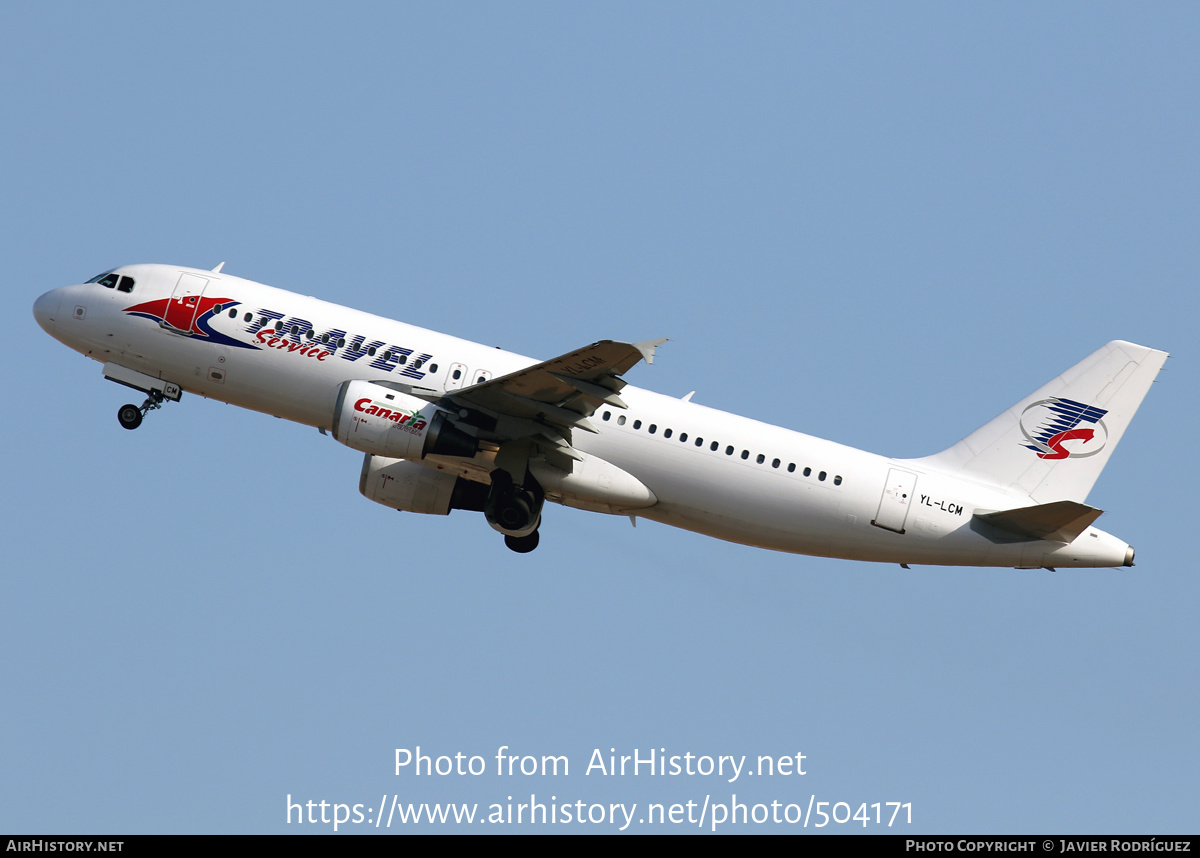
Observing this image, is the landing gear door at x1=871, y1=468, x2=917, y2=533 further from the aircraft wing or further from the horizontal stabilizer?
the aircraft wing

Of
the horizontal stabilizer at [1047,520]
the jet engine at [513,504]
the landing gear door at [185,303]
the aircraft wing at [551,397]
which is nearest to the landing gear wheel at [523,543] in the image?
the jet engine at [513,504]

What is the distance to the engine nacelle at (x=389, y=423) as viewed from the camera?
31406mm

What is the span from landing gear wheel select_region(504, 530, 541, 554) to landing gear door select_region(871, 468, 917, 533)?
29.6ft

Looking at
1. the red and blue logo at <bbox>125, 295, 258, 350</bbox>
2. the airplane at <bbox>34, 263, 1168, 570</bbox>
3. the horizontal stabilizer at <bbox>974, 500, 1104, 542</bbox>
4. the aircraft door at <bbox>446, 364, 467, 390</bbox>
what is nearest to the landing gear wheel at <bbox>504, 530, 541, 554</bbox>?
the airplane at <bbox>34, 263, 1168, 570</bbox>

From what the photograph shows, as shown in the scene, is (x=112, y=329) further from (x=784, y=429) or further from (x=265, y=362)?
(x=784, y=429)

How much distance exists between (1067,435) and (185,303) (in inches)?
908

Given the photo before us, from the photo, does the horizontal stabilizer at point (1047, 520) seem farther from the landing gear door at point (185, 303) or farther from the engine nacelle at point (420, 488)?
the landing gear door at point (185, 303)

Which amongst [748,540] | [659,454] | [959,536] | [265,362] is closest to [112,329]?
[265,362]

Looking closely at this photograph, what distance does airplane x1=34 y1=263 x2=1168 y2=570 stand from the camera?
1266 inches

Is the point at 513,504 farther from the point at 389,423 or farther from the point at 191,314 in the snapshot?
the point at 191,314

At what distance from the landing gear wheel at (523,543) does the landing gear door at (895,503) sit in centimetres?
901

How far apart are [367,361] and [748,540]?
10563 millimetres

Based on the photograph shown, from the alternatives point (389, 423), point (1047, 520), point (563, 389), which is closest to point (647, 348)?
point (563, 389)

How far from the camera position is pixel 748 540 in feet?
110
